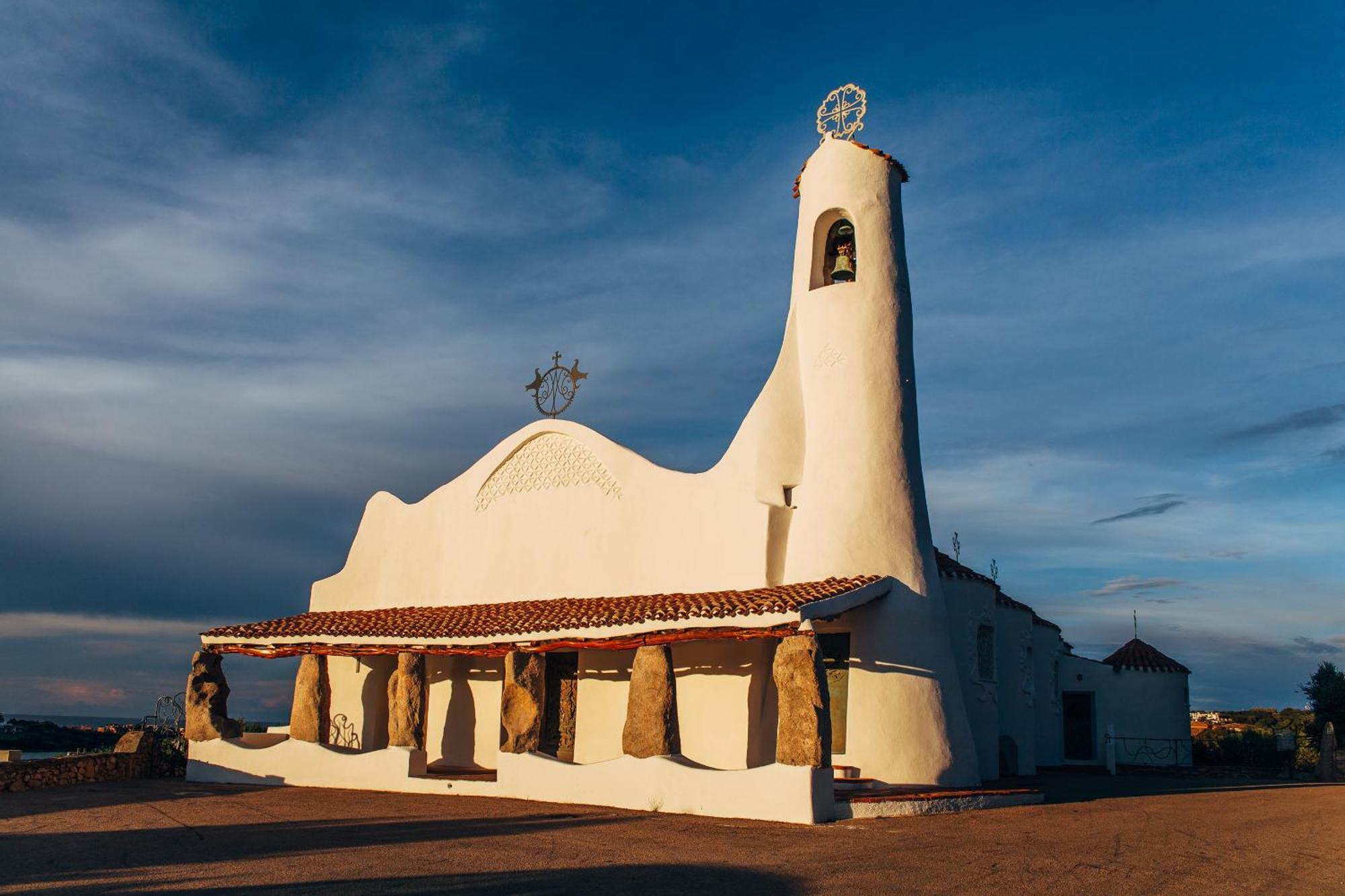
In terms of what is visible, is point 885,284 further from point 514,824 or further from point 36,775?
point 36,775

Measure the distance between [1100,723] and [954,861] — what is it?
20.2 meters

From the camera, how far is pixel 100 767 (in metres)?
18.8

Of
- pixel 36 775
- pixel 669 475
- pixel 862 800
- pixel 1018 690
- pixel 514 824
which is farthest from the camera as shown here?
pixel 1018 690

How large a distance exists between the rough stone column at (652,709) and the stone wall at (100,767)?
404 inches

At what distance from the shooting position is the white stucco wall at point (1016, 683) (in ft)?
71.4

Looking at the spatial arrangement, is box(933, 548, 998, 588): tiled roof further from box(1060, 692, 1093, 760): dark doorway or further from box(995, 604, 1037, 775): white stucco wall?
box(1060, 692, 1093, 760): dark doorway

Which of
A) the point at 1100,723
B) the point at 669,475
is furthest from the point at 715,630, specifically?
the point at 1100,723

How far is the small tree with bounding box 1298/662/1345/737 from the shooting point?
102 ft

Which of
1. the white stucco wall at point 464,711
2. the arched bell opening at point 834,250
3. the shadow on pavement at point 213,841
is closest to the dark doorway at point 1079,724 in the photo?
the arched bell opening at point 834,250

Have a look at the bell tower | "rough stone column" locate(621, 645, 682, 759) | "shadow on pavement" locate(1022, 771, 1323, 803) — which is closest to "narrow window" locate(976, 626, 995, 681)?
"shadow on pavement" locate(1022, 771, 1323, 803)

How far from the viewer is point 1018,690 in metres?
22.1

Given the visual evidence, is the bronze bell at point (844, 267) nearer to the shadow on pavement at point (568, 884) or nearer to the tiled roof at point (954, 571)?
the tiled roof at point (954, 571)

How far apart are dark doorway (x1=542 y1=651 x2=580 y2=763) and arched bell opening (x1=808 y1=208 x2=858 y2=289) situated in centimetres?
821

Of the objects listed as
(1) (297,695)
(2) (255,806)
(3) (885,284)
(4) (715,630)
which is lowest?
(2) (255,806)
